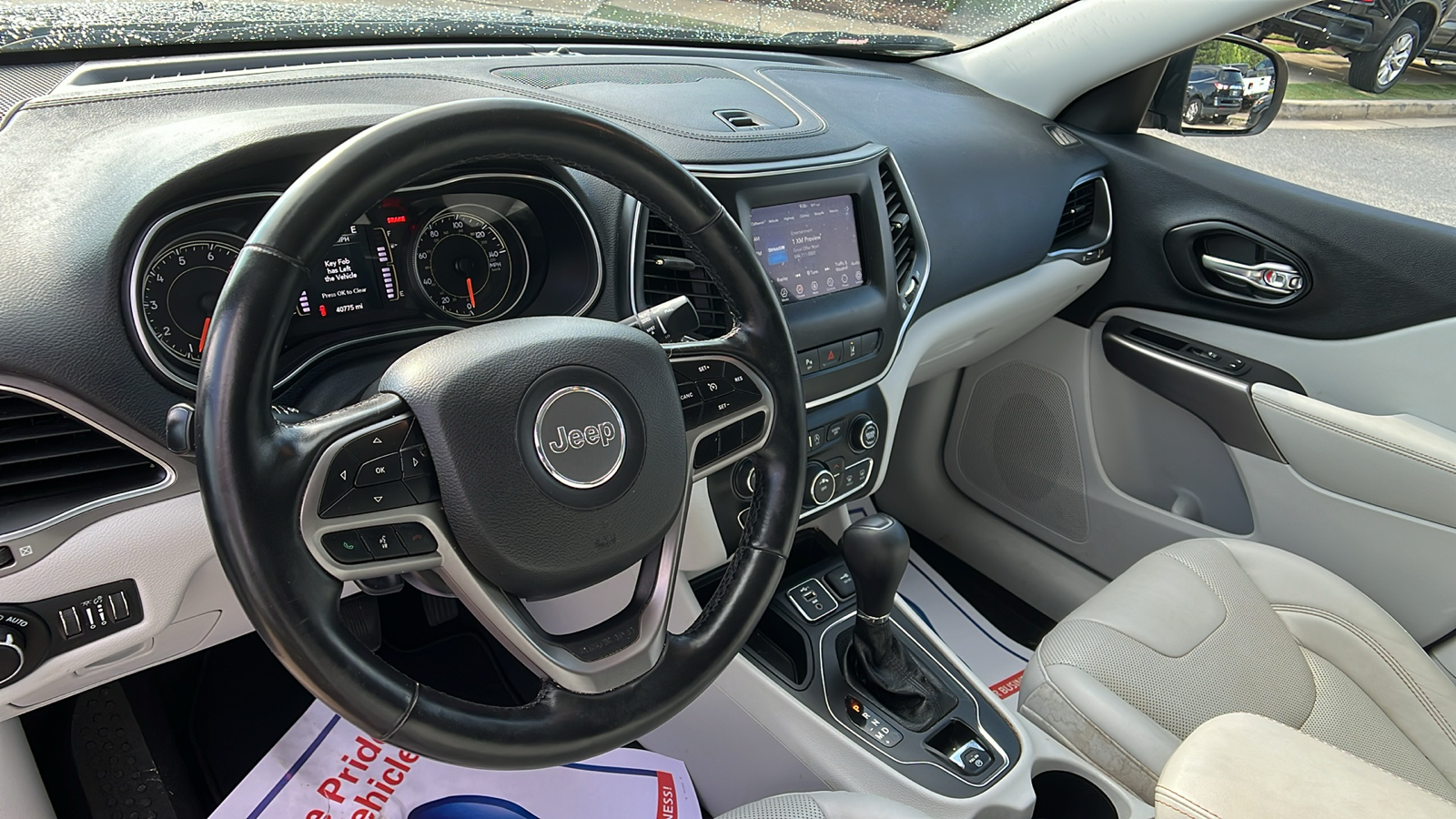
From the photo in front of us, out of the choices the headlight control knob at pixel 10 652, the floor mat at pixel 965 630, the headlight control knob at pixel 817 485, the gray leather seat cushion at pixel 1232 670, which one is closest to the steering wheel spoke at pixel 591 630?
the headlight control knob at pixel 10 652

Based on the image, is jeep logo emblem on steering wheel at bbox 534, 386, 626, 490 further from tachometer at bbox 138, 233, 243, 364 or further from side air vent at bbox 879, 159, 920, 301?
side air vent at bbox 879, 159, 920, 301

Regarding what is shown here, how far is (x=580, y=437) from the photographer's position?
0.83 m

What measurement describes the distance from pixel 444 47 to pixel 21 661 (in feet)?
3.25

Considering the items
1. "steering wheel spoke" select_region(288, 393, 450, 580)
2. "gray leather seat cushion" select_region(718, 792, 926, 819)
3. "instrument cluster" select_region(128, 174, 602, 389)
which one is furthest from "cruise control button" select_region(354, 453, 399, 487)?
"gray leather seat cushion" select_region(718, 792, 926, 819)

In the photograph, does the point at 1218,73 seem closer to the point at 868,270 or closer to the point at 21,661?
the point at 868,270

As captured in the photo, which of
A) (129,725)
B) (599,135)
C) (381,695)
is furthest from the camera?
(129,725)

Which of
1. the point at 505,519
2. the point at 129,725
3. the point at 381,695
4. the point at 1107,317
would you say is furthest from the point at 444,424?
the point at 1107,317

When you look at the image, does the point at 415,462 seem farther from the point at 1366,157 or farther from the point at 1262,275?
the point at 1366,157

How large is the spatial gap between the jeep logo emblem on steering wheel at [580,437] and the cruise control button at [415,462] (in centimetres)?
9

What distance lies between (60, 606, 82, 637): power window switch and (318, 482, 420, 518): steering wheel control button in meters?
0.43

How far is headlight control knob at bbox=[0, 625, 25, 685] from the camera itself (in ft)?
2.99

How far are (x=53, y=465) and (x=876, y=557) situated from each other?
0.97 meters

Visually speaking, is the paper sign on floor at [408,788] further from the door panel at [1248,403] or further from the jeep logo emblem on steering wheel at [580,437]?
the door panel at [1248,403]

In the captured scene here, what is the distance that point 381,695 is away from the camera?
2.44 ft
